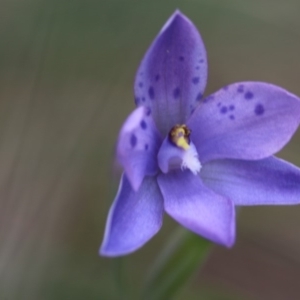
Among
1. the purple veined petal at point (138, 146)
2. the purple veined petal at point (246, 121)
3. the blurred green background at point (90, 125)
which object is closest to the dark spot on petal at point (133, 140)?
the purple veined petal at point (138, 146)

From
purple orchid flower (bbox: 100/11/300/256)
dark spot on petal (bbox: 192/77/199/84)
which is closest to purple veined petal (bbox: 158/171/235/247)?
purple orchid flower (bbox: 100/11/300/256)

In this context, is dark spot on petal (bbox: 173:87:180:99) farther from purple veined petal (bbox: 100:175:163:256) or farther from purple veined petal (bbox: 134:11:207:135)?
purple veined petal (bbox: 100:175:163:256)

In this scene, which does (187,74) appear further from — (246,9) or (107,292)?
(246,9)

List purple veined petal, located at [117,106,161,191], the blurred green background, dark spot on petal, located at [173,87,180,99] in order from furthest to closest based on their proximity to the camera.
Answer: the blurred green background
dark spot on petal, located at [173,87,180,99]
purple veined petal, located at [117,106,161,191]

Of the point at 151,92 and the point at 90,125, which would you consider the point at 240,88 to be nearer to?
the point at 151,92

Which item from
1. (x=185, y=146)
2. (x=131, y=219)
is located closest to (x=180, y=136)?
(x=185, y=146)

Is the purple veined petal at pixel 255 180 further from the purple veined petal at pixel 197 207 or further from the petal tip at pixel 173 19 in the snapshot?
the petal tip at pixel 173 19

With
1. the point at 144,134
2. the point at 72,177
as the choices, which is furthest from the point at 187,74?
the point at 72,177
